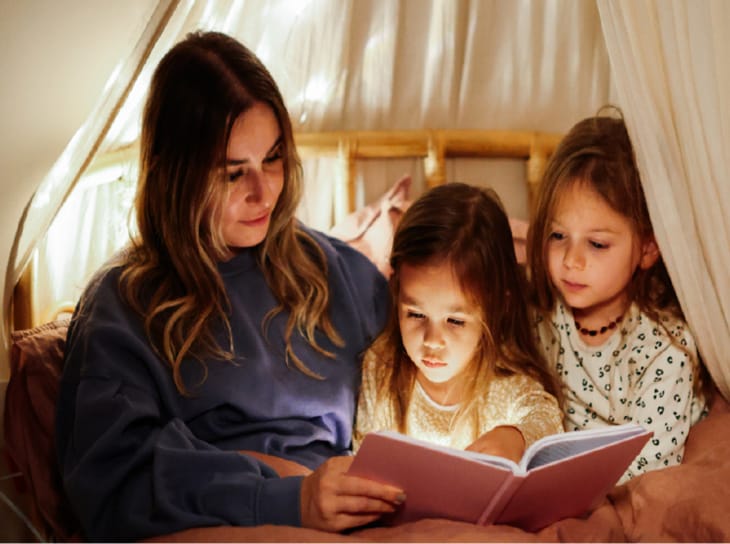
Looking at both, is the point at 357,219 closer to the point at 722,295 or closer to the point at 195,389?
the point at 195,389

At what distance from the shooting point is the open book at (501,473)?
109 centimetres

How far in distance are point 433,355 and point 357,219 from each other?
2.19 ft

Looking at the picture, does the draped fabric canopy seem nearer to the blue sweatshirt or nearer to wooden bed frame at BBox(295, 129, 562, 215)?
wooden bed frame at BBox(295, 129, 562, 215)

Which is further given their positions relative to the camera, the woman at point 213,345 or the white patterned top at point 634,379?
the white patterned top at point 634,379

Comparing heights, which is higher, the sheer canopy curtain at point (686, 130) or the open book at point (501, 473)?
the sheer canopy curtain at point (686, 130)

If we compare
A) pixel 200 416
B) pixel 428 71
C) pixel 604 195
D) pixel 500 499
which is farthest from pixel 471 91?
pixel 500 499

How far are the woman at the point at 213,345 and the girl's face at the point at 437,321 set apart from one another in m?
0.17

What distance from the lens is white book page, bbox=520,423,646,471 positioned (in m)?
1.15

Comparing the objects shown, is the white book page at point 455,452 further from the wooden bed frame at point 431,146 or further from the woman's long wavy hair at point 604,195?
the wooden bed frame at point 431,146

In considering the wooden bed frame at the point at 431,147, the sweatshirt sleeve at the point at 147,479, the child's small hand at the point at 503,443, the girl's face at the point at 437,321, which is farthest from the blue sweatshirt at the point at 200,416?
the wooden bed frame at the point at 431,147

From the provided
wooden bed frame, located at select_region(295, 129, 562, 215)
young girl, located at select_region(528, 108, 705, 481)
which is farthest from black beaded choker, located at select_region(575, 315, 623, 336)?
wooden bed frame, located at select_region(295, 129, 562, 215)

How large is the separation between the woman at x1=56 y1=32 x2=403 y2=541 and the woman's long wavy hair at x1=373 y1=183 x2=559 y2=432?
98 mm

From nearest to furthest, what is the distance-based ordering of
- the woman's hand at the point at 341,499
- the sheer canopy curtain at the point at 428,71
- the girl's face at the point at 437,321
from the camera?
the woman's hand at the point at 341,499, the girl's face at the point at 437,321, the sheer canopy curtain at the point at 428,71

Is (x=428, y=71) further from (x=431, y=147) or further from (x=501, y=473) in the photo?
(x=501, y=473)
